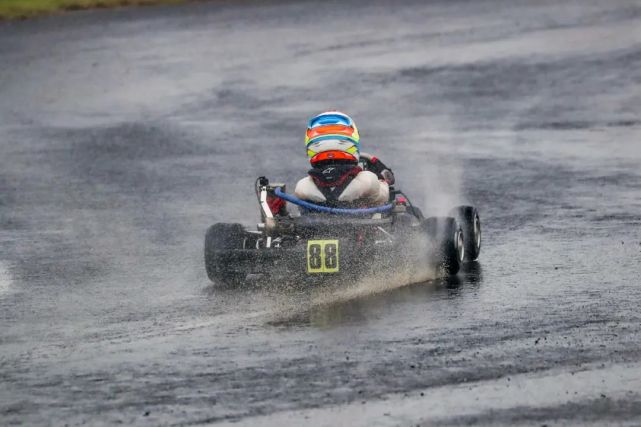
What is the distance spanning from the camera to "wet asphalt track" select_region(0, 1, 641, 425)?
8.70 m

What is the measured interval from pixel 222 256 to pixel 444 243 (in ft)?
5.24

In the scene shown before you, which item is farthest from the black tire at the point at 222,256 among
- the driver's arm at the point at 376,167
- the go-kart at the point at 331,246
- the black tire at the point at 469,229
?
the black tire at the point at 469,229

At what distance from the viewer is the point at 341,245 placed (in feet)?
37.9

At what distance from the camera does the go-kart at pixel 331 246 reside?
11539mm

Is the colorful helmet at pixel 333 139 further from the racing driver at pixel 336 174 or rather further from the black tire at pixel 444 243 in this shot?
the black tire at pixel 444 243

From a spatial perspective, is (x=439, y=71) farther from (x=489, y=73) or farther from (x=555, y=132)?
(x=555, y=132)

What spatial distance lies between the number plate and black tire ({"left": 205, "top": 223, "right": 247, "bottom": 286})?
0.65 m

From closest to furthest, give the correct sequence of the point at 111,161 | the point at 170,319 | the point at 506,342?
the point at 506,342 → the point at 170,319 → the point at 111,161

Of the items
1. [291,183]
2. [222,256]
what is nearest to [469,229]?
[222,256]

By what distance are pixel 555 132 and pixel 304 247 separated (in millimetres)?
8182

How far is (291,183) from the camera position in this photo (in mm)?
16422

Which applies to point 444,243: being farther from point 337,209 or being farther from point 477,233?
point 477,233

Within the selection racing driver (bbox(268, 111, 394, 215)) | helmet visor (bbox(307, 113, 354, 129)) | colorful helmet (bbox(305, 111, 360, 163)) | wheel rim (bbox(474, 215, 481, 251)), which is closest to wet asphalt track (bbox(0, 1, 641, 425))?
wheel rim (bbox(474, 215, 481, 251))

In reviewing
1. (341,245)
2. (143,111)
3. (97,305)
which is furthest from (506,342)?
(143,111)
